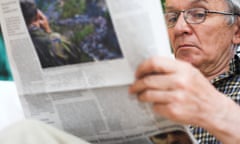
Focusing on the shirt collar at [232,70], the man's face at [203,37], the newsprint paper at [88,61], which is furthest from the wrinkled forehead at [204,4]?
the newsprint paper at [88,61]

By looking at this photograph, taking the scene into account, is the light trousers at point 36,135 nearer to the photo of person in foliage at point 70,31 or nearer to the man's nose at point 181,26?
the photo of person in foliage at point 70,31

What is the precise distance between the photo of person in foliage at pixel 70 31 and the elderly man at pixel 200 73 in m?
0.09

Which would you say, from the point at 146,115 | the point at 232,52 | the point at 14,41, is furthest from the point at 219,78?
the point at 14,41

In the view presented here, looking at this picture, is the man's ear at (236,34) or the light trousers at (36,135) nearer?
the light trousers at (36,135)

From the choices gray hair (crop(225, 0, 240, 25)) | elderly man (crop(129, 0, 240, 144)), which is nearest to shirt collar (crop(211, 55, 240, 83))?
elderly man (crop(129, 0, 240, 144))

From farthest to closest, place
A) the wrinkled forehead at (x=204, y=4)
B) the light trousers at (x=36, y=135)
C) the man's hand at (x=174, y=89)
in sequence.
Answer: the wrinkled forehead at (x=204, y=4) < the light trousers at (x=36, y=135) < the man's hand at (x=174, y=89)

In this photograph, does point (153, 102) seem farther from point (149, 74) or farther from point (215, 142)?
point (215, 142)

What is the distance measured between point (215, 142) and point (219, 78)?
8.4 inches

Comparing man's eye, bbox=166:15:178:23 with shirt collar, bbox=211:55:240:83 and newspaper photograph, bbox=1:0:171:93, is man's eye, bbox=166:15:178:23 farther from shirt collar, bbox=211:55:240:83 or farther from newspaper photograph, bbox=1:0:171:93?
newspaper photograph, bbox=1:0:171:93

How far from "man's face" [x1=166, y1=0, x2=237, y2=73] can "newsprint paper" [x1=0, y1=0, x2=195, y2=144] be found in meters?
0.40

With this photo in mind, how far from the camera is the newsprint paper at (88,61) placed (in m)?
0.67

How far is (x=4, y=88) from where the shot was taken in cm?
119

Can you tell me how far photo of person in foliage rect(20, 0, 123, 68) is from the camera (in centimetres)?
70

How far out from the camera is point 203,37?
1098mm
